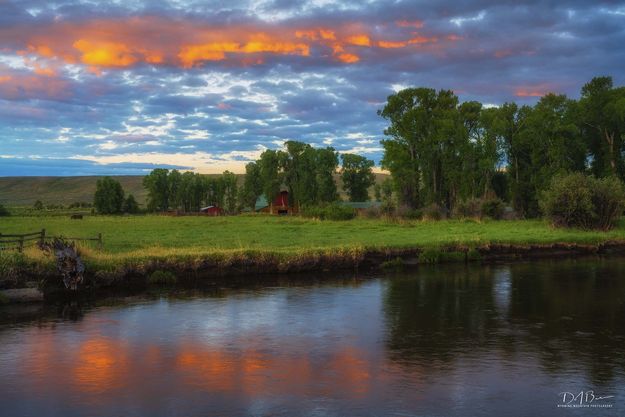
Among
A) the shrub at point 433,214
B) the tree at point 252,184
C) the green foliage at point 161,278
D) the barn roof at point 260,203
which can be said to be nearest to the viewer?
the green foliage at point 161,278

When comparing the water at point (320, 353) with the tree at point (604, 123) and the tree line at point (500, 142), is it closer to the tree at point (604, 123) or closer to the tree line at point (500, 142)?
the tree line at point (500, 142)

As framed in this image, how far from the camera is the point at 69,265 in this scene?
27250 mm

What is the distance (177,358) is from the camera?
57.4ft

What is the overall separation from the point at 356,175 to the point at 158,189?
53.7 m

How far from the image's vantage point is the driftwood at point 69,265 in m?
27.1

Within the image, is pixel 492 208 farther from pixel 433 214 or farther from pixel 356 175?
pixel 356 175

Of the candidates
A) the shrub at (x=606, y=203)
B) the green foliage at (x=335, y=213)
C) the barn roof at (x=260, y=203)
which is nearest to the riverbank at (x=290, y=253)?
the shrub at (x=606, y=203)

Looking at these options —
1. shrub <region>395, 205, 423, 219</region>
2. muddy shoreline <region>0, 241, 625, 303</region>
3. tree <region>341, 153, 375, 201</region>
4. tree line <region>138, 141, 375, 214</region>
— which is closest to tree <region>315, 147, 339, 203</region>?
tree line <region>138, 141, 375, 214</region>

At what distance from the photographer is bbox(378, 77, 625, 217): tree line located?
75.4 meters

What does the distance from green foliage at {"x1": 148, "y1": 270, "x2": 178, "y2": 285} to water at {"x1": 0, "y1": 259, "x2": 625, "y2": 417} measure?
113 inches

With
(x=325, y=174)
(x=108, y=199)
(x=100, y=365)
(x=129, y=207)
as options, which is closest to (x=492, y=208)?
(x=325, y=174)

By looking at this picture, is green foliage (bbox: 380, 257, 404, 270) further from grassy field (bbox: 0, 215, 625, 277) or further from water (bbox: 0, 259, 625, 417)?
water (bbox: 0, 259, 625, 417)

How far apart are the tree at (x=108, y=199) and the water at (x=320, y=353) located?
110431mm

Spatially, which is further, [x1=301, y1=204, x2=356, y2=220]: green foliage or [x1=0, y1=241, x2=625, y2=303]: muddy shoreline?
[x1=301, y1=204, x2=356, y2=220]: green foliage
